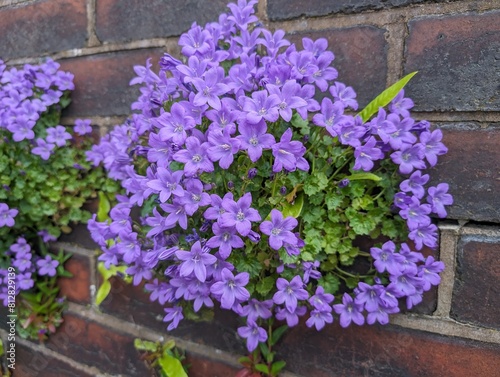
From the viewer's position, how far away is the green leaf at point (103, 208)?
0.99 m

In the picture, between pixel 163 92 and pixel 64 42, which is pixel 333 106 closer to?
pixel 163 92

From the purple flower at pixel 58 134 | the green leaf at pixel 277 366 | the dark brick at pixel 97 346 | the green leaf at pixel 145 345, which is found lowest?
the dark brick at pixel 97 346

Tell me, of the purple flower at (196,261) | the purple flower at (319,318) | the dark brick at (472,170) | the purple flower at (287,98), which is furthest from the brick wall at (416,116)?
the purple flower at (196,261)

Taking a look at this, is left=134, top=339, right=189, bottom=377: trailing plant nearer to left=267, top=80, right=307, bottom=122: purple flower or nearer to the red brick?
the red brick

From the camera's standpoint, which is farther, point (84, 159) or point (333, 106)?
point (84, 159)

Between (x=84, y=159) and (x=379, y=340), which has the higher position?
(x=84, y=159)

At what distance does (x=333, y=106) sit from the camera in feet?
2.12

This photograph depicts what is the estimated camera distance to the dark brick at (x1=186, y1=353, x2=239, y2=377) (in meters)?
0.89

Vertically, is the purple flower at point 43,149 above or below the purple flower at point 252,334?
above

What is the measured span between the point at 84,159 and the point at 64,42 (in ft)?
0.95

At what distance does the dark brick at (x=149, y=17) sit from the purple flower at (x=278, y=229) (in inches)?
18.7

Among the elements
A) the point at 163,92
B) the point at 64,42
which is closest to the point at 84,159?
the point at 64,42

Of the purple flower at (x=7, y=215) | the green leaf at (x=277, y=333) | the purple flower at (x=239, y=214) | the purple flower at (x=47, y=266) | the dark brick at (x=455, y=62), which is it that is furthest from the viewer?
the purple flower at (x=47, y=266)

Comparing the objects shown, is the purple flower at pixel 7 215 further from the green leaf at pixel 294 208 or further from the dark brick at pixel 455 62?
the dark brick at pixel 455 62
